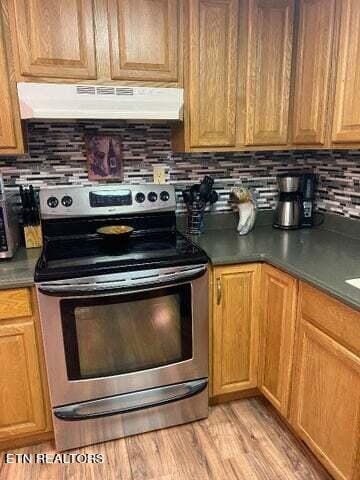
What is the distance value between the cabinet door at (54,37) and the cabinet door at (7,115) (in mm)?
64

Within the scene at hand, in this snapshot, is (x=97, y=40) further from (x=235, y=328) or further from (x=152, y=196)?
(x=235, y=328)

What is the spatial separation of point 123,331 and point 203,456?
690mm

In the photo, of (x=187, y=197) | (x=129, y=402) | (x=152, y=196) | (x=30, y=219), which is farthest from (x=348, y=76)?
(x=129, y=402)

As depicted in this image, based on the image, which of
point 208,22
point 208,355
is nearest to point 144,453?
point 208,355

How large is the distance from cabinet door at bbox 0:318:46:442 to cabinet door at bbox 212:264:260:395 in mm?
859

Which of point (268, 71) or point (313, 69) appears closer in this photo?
point (313, 69)

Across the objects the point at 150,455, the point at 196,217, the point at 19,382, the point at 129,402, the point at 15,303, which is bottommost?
the point at 150,455

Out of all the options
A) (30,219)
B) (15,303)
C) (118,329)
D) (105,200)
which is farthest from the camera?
(105,200)

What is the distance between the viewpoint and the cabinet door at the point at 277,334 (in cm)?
166

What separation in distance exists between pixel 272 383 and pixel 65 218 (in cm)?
137

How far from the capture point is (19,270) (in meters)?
1.60

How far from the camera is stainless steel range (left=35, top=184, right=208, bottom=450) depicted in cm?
159

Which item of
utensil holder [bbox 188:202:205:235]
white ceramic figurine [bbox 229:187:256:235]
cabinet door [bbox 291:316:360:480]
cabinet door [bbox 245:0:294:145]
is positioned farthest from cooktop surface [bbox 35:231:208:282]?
cabinet door [bbox 245:0:294:145]

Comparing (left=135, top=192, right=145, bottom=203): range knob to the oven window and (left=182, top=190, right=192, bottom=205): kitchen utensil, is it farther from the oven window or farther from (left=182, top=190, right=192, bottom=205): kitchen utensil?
the oven window
